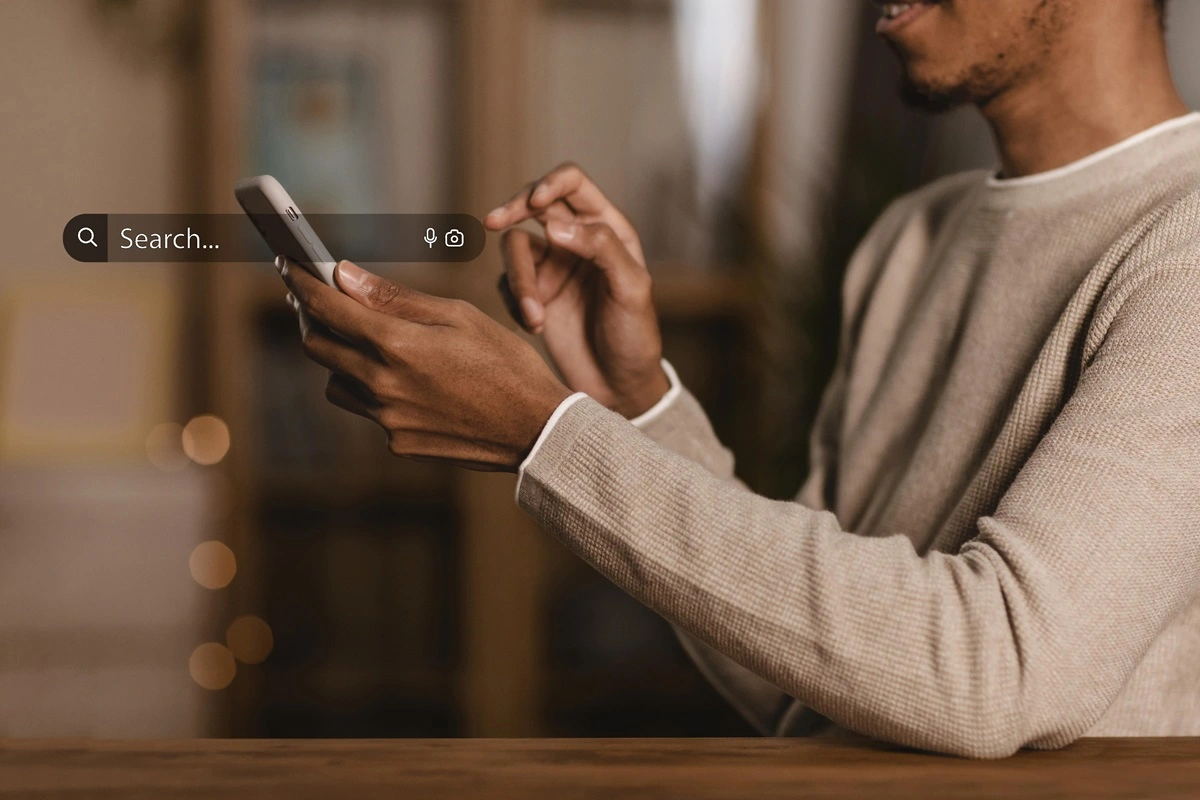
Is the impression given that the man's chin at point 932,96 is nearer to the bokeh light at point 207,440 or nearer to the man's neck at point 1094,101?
the man's neck at point 1094,101

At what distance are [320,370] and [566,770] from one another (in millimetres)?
1786

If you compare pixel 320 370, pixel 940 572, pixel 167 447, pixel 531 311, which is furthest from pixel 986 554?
pixel 167 447

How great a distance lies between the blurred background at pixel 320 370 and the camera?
76.5 inches

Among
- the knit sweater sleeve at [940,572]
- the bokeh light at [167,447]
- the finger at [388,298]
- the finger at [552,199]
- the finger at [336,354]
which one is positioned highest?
the finger at [552,199]

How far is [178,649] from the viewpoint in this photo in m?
1.98

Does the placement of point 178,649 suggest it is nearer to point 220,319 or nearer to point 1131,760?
point 220,319

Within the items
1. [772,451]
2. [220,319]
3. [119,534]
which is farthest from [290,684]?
[772,451]

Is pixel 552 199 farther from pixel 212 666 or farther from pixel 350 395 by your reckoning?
pixel 212 666

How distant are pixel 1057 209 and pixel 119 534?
172 centimetres

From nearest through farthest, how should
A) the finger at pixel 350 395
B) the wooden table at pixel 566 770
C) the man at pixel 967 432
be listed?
the wooden table at pixel 566 770 < the man at pixel 967 432 < the finger at pixel 350 395

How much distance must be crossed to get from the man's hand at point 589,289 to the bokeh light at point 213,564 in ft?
4.28

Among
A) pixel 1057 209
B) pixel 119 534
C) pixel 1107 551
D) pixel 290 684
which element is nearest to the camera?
pixel 1107 551

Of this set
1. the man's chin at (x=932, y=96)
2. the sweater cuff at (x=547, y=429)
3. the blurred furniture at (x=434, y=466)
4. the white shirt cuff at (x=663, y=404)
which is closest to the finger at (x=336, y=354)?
the sweater cuff at (x=547, y=429)

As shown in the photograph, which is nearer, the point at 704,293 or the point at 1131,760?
the point at 1131,760
